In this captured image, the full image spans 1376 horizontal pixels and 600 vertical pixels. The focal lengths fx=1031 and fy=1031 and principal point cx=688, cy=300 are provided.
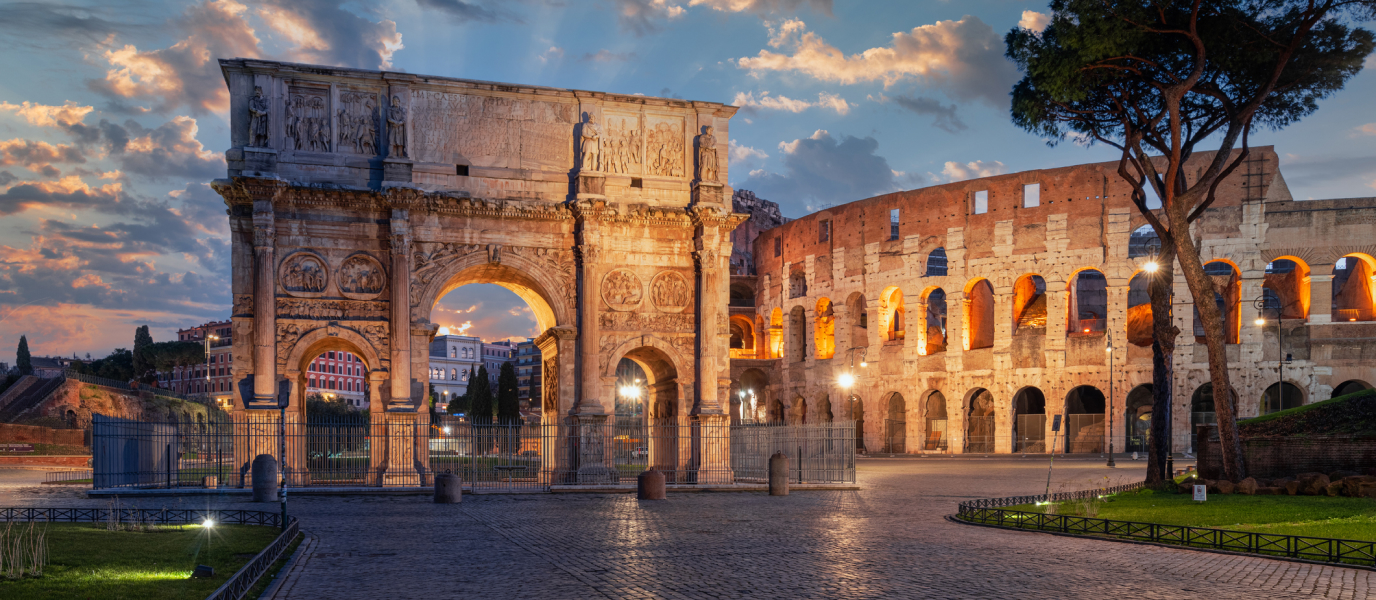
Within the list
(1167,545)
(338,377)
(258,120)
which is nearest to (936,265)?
(258,120)

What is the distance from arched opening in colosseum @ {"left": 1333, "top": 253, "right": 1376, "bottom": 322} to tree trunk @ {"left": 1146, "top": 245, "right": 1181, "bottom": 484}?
23799 millimetres

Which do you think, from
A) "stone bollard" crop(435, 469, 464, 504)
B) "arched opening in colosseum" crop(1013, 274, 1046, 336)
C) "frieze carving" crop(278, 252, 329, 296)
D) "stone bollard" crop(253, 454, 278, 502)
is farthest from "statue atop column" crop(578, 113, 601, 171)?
"arched opening in colosseum" crop(1013, 274, 1046, 336)

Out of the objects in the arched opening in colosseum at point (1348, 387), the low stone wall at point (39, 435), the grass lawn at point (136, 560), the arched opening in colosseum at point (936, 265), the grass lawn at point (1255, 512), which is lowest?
the low stone wall at point (39, 435)

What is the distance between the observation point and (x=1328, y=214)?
41.8 m

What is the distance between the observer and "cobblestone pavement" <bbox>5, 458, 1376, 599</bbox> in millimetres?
9922

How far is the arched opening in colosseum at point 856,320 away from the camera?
5244 cm

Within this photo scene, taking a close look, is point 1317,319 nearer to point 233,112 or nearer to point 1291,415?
point 1291,415

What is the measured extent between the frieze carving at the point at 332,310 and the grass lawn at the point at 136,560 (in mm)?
11109

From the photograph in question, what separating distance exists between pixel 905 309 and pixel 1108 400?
1013 centimetres

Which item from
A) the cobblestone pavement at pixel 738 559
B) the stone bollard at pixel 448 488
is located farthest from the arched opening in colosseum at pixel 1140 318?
the stone bollard at pixel 448 488

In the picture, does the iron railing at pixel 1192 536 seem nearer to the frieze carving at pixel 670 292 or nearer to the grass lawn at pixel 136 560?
Answer: the grass lawn at pixel 136 560

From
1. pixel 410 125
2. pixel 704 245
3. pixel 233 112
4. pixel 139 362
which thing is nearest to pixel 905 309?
pixel 704 245

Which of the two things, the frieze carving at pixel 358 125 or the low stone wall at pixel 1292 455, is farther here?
the frieze carving at pixel 358 125

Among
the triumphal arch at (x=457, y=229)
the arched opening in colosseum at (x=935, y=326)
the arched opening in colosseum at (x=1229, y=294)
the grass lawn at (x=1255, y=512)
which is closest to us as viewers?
the grass lawn at (x=1255, y=512)
